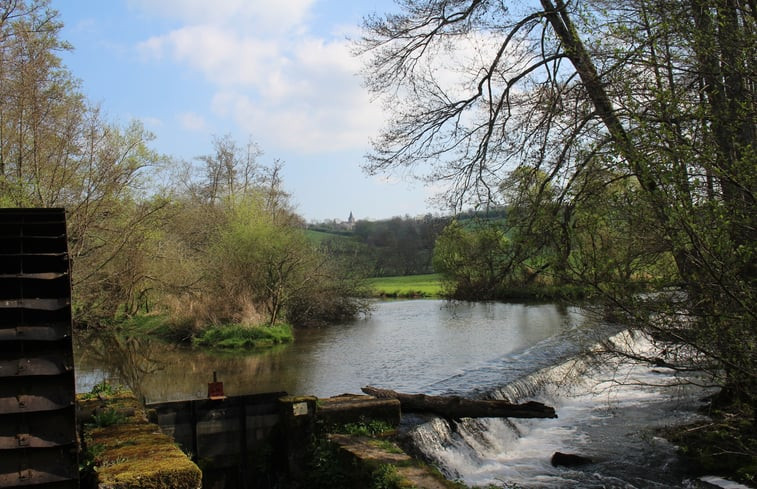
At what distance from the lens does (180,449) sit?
7973mm

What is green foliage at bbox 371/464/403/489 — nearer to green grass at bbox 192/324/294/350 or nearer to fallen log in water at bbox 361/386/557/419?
fallen log in water at bbox 361/386/557/419

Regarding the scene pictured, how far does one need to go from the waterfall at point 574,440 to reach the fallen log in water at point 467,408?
25cm

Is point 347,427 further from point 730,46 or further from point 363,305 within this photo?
point 363,305

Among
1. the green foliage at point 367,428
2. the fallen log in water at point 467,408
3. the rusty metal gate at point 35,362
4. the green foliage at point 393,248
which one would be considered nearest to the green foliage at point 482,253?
the fallen log in water at point 467,408

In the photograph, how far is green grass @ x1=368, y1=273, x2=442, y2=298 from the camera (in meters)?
51.2

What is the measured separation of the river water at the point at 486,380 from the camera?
10461mm

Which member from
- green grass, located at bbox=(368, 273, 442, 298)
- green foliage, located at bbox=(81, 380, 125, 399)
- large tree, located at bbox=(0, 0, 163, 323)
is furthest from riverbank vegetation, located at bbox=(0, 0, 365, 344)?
green grass, located at bbox=(368, 273, 442, 298)

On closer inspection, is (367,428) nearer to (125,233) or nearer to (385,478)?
(385,478)

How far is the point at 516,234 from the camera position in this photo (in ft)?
32.5

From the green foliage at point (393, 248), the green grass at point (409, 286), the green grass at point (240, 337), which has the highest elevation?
the green foliage at point (393, 248)

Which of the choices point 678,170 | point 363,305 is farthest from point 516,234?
point 363,305

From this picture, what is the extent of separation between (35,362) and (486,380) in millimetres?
12369

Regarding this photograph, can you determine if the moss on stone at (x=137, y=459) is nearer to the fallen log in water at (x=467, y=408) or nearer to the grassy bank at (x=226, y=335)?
the fallen log in water at (x=467, y=408)

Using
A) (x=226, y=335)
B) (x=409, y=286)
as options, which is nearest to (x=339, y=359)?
(x=226, y=335)
